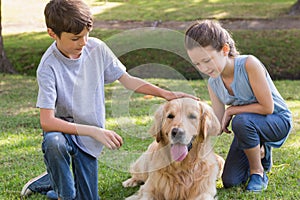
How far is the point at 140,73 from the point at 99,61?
1.22 feet

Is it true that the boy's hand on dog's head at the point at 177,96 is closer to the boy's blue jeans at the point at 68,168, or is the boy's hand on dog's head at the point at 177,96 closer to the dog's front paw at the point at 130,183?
the boy's blue jeans at the point at 68,168

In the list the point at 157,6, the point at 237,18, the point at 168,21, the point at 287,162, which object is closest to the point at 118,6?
the point at 157,6

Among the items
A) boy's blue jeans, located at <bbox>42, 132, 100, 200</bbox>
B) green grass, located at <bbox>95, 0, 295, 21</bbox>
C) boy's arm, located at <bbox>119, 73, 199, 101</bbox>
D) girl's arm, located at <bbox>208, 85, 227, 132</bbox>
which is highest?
boy's arm, located at <bbox>119, 73, 199, 101</bbox>

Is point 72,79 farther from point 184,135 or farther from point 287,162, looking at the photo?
point 287,162

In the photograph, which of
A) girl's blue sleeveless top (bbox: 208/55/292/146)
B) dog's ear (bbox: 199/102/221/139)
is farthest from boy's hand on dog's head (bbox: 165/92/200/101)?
girl's blue sleeveless top (bbox: 208/55/292/146)

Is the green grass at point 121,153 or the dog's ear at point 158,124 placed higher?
the dog's ear at point 158,124

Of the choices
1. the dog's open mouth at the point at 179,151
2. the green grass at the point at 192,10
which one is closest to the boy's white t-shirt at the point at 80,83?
the dog's open mouth at the point at 179,151

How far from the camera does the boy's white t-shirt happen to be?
4.08m

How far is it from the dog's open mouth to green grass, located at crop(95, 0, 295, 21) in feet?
48.0

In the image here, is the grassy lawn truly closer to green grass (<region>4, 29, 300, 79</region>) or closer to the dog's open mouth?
green grass (<region>4, 29, 300, 79</region>)

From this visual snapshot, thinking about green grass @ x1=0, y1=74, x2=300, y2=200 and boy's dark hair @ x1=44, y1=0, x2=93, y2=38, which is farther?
green grass @ x1=0, y1=74, x2=300, y2=200

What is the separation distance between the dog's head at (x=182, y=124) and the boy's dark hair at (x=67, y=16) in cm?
92

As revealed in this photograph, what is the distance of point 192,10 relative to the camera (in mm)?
20203

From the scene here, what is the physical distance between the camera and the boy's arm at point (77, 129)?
3697 millimetres
